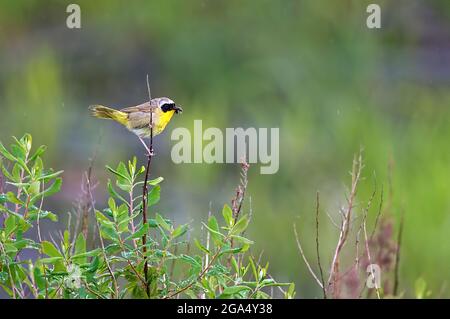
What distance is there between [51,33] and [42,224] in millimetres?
2266

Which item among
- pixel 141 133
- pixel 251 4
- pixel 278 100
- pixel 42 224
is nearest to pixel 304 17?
pixel 251 4

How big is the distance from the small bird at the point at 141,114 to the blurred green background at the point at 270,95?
5.36 feet

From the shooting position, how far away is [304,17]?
7.29 meters

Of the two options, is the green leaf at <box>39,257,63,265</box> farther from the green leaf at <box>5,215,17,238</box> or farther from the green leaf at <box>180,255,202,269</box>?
the green leaf at <box>180,255,202,269</box>

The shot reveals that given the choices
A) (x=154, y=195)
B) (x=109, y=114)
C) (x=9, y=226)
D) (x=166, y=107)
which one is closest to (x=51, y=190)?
A: (x=9, y=226)

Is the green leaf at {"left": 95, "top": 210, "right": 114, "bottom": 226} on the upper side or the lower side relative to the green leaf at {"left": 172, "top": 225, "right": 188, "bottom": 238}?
upper

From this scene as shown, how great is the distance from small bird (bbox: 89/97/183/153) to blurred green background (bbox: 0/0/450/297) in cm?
163

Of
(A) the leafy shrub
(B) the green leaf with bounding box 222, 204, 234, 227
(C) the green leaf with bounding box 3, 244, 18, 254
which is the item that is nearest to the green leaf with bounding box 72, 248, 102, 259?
(A) the leafy shrub

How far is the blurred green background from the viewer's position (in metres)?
5.18

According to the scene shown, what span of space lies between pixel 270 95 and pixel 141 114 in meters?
3.43

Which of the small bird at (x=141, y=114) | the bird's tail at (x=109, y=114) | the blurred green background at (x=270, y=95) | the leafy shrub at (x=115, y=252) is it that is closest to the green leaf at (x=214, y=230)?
the leafy shrub at (x=115, y=252)

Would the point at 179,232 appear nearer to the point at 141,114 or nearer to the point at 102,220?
the point at 102,220

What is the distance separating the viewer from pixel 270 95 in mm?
6676

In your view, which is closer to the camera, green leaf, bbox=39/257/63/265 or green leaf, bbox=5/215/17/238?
green leaf, bbox=39/257/63/265
